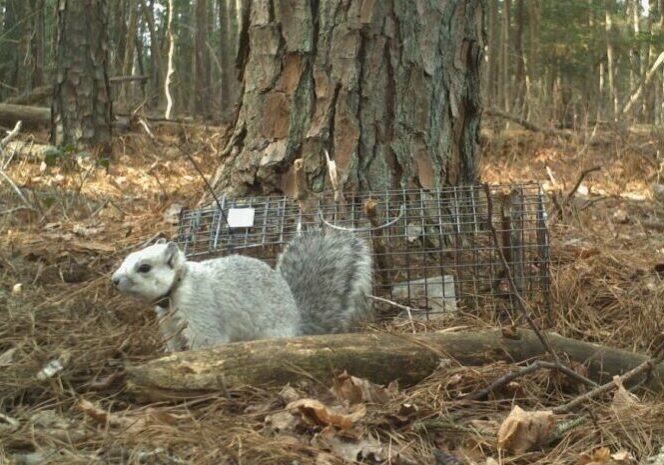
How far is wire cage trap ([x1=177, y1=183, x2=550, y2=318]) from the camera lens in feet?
12.8

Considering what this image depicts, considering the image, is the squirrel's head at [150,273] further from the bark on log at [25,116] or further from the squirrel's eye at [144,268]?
the bark on log at [25,116]

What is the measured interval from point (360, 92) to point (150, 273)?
159 centimetres

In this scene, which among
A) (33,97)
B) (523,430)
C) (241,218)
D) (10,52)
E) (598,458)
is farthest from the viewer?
(10,52)

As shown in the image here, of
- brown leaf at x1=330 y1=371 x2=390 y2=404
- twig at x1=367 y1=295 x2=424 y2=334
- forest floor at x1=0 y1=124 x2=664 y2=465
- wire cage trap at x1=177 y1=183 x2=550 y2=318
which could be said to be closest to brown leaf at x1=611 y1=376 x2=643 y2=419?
forest floor at x1=0 y1=124 x2=664 y2=465

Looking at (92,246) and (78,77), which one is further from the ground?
(78,77)

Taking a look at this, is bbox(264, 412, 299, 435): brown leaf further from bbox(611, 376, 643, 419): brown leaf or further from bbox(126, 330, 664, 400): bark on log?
bbox(611, 376, 643, 419): brown leaf

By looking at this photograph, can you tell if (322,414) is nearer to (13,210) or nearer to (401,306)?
(401,306)

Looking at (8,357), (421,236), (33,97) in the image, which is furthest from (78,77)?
(8,357)

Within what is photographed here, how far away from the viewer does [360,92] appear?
4.43m

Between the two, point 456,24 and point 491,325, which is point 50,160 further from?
point 491,325

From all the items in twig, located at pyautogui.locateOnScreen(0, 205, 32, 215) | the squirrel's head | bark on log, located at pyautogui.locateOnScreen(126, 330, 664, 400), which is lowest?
bark on log, located at pyautogui.locateOnScreen(126, 330, 664, 400)

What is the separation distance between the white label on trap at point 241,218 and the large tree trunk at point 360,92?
437 mm

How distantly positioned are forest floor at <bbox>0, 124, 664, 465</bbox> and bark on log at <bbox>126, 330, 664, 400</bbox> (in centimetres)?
5

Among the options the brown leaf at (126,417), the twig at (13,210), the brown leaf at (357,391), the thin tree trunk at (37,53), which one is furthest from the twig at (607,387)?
the thin tree trunk at (37,53)
